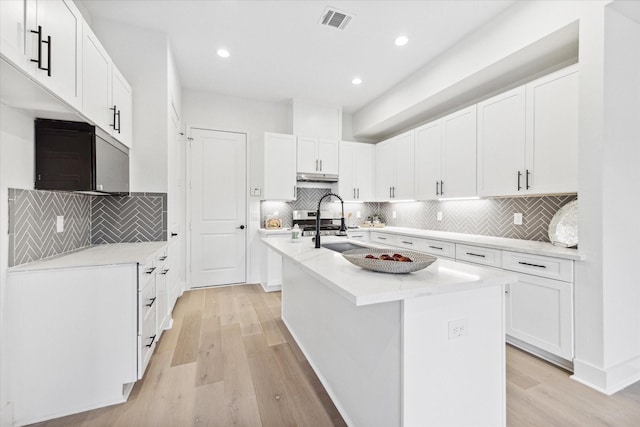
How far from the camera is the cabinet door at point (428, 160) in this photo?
3.56m

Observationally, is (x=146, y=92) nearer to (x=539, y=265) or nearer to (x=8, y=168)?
(x=8, y=168)

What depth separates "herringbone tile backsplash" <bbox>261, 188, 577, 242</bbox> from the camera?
2.72 m

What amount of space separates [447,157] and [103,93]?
3428mm

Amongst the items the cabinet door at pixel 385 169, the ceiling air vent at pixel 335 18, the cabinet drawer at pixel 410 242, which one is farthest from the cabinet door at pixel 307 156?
the ceiling air vent at pixel 335 18

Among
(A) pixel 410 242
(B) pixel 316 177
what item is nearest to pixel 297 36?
(B) pixel 316 177

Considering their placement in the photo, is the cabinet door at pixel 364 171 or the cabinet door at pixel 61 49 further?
the cabinet door at pixel 364 171

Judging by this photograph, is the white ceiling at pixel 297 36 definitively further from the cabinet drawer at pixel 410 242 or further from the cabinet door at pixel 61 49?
the cabinet drawer at pixel 410 242

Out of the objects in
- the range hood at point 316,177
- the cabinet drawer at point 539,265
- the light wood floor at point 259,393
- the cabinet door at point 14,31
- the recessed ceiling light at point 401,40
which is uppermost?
the recessed ceiling light at point 401,40

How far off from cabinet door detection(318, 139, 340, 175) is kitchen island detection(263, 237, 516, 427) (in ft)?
10.5

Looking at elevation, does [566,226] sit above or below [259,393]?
above

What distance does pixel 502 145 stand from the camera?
2748mm

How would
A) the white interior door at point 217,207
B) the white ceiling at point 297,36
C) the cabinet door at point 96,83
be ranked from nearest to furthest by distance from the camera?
the cabinet door at point 96,83, the white ceiling at point 297,36, the white interior door at point 217,207

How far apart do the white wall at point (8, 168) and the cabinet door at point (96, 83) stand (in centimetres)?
33

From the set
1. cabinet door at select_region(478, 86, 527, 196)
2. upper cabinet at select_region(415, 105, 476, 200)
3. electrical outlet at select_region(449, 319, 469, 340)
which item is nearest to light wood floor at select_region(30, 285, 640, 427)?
electrical outlet at select_region(449, 319, 469, 340)
